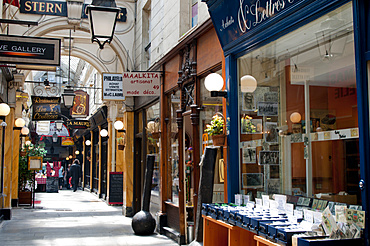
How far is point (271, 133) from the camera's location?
17.8 feet

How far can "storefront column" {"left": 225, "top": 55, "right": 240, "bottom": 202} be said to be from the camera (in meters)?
6.06

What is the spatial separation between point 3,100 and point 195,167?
7373 millimetres

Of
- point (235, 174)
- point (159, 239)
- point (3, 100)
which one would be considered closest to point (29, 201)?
point (3, 100)

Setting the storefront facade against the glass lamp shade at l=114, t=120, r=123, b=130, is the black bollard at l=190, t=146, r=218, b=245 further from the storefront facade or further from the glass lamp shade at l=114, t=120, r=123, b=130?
the glass lamp shade at l=114, t=120, r=123, b=130

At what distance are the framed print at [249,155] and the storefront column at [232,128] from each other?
127 millimetres

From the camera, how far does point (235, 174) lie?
238 inches

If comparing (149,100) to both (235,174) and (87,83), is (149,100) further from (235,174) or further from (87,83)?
(87,83)

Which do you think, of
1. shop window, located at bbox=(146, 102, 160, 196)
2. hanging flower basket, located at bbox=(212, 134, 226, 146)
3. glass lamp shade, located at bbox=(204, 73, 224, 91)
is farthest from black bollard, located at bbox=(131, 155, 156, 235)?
Result: glass lamp shade, located at bbox=(204, 73, 224, 91)

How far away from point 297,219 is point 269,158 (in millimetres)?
1385

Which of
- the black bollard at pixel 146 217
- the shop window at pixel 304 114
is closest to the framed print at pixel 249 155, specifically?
the shop window at pixel 304 114

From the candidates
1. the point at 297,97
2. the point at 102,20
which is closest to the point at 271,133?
the point at 297,97

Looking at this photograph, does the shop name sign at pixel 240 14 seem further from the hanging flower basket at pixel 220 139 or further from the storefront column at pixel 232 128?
the hanging flower basket at pixel 220 139

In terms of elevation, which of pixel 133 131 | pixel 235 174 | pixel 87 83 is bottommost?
pixel 235 174

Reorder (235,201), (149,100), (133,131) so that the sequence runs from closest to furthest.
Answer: (235,201)
(149,100)
(133,131)
